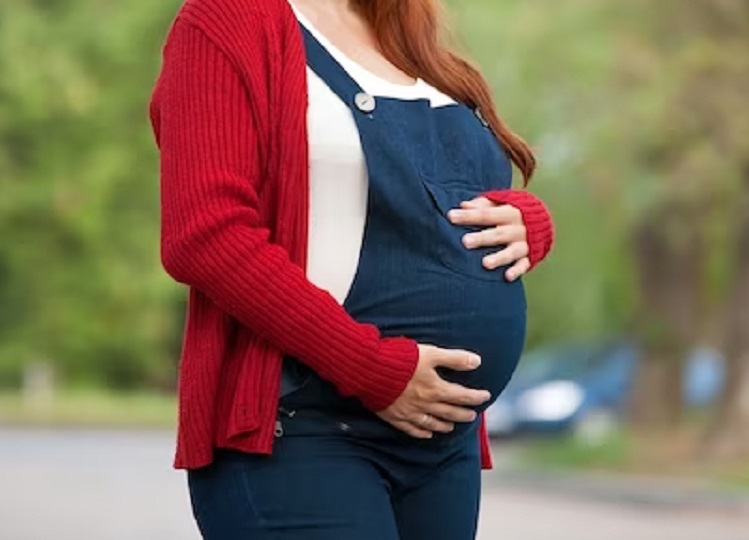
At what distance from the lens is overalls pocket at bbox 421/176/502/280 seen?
268 centimetres

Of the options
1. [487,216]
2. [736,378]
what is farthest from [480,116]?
[736,378]

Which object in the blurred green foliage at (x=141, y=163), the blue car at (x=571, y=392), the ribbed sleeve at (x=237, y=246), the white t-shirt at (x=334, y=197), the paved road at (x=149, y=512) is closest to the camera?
the ribbed sleeve at (x=237, y=246)

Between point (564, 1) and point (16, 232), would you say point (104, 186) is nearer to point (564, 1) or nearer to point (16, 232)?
point (16, 232)

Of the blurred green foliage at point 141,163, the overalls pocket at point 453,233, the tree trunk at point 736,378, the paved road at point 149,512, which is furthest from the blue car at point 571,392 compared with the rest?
the overalls pocket at point 453,233

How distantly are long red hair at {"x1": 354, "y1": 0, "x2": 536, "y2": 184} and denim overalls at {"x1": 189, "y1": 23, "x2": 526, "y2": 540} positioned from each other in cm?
12

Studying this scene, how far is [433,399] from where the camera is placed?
263cm

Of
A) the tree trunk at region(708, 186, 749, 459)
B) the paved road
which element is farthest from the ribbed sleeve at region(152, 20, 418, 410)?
the tree trunk at region(708, 186, 749, 459)

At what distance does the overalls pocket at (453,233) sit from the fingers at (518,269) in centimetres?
3

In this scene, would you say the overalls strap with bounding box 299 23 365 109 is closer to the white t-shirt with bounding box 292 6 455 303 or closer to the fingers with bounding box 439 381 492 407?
the white t-shirt with bounding box 292 6 455 303

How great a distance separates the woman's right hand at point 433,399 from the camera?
2604 millimetres

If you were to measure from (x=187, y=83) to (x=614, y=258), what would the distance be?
901 inches

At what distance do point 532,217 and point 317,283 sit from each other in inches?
16.3

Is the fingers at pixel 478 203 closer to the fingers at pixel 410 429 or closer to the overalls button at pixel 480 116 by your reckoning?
the overalls button at pixel 480 116

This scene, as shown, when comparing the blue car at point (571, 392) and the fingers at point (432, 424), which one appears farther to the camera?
the blue car at point (571, 392)
